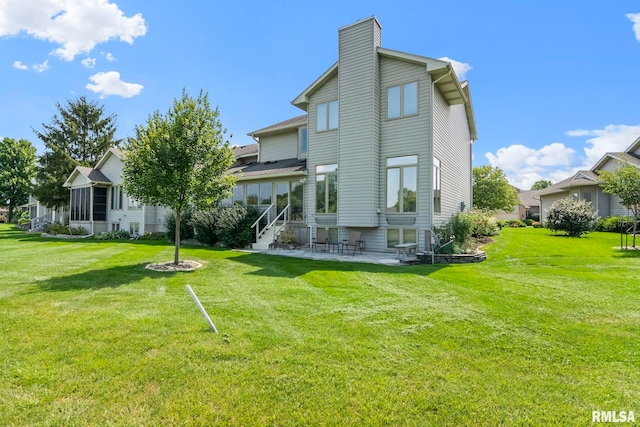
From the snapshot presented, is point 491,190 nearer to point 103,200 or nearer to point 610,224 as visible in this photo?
point 610,224

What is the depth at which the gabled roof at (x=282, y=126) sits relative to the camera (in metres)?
18.9

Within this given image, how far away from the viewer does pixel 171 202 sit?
9945mm

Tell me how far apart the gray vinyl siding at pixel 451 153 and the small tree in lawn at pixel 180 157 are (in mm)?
8407

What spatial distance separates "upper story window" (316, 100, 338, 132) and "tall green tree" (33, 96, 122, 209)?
26394 mm

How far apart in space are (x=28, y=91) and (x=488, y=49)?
22983mm

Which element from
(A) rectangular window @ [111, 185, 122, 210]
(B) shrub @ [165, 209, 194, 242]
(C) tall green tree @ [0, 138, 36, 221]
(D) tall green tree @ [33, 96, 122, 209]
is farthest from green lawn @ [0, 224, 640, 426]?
(C) tall green tree @ [0, 138, 36, 221]

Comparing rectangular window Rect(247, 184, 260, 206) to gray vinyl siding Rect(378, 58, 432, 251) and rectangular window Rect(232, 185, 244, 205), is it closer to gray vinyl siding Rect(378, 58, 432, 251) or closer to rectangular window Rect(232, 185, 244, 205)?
rectangular window Rect(232, 185, 244, 205)

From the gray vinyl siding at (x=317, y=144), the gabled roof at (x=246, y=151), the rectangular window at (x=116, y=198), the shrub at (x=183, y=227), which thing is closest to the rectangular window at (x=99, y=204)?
the rectangular window at (x=116, y=198)

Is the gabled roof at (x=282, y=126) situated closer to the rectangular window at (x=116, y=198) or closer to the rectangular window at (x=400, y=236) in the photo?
the rectangular window at (x=400, y=236)

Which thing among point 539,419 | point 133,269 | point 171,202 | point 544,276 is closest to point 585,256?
point 544,276

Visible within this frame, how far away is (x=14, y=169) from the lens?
165ft

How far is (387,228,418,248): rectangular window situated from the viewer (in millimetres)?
13277

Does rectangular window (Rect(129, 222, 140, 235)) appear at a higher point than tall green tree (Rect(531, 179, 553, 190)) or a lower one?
lower

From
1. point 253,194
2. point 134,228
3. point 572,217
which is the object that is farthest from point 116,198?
point 572,217
